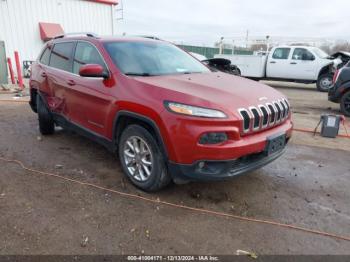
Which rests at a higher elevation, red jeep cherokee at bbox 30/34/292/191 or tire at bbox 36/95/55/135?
red jeep cherokee at bbox 30/34/292/191

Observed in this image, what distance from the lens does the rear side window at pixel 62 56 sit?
15.0ft

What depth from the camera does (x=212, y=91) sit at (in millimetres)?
3150

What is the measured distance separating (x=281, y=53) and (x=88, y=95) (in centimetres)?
1234

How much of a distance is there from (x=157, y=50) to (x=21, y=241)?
282 cm

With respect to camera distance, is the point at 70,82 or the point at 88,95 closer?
the point at 88,95

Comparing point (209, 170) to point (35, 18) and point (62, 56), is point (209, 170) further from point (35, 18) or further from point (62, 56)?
point (35, 18)

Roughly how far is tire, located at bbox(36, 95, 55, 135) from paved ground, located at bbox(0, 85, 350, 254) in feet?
2.34

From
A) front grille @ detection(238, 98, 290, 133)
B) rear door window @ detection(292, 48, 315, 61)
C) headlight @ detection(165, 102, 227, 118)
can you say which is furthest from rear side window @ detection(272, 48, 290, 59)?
headlight @ detection(165, 102, 227, 118)

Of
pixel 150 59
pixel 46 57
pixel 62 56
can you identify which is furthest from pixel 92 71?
pixel 46 57

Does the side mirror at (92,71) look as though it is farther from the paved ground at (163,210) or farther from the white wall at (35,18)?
the white wall at (35,18)

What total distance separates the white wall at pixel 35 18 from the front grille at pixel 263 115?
50.1 ft

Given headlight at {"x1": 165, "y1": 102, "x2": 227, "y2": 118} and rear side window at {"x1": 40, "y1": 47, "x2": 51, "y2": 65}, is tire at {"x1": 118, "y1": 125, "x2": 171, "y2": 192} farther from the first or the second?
rear side window at {"x1": 40, "y1": 47, "x2": 51, "y2": 65}

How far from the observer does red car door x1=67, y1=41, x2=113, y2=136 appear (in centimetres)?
370

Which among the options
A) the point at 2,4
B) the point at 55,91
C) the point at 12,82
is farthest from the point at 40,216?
the point at 2,4
